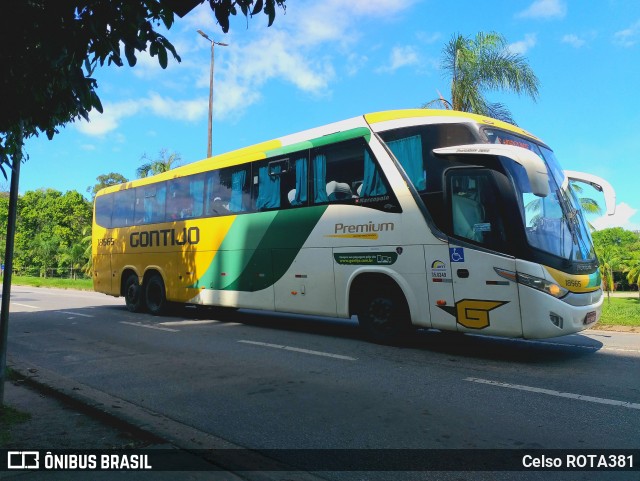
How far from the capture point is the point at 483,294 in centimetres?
667

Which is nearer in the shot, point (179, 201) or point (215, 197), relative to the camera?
point (215, 197)

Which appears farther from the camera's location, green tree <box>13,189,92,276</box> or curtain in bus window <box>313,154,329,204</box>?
green tree <box>13,189,92,276</box>

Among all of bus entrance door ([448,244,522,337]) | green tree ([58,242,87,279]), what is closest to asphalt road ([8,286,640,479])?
bus entrance door ([448,244,522,337])

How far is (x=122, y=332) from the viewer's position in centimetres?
1023

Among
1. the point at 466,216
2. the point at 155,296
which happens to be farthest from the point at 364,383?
the point at 155,296

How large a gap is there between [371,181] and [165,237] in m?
6.97

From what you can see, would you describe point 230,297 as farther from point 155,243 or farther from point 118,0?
point 118,0

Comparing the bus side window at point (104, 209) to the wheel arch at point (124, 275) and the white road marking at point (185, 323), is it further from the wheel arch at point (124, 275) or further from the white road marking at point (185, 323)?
the white road marking at point (185, 323)

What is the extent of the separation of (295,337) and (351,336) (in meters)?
1.11

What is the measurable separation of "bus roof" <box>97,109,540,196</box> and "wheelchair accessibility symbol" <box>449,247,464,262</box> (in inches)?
78.1

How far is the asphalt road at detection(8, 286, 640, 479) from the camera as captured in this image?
4141mm

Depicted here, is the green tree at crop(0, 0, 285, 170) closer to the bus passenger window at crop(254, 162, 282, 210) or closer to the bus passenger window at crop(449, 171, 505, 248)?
the bus passenger window at crop(449, 171, 505, 248)

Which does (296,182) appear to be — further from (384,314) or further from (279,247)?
(384,314)

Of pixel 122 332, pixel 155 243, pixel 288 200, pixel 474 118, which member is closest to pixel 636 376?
pixel 474 118
